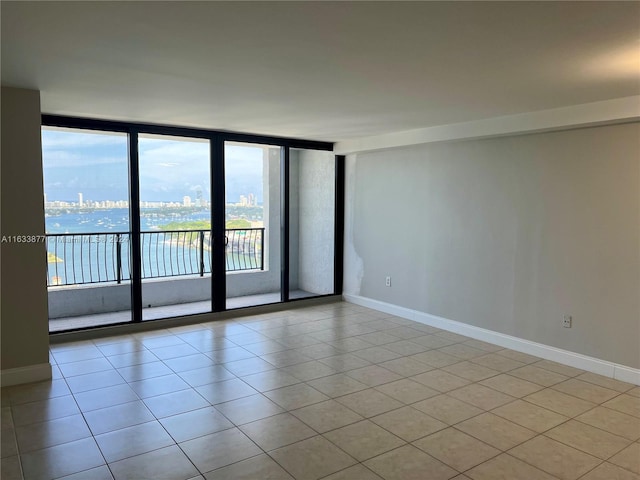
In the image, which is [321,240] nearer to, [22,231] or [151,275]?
[151,275]

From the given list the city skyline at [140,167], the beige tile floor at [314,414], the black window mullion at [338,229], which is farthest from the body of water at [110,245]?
the black window mullion at [338,229]

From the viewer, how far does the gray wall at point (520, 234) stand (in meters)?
3.76

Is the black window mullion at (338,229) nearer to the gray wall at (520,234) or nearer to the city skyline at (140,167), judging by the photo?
the gray wall at (520,234)

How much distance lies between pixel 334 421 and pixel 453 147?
333cm

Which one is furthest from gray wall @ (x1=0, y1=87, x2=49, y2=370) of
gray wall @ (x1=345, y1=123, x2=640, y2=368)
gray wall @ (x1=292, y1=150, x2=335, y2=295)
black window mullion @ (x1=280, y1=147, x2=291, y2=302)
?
gray wall @ (x1=345, y1=123, x2=640, y2=368)

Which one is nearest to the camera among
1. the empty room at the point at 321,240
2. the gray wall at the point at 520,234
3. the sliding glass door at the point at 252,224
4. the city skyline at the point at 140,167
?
the empty room at the point at 321,240

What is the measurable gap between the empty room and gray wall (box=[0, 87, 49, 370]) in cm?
2

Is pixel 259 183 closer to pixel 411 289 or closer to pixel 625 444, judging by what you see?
pixel 411 289

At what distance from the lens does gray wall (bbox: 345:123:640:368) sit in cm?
376

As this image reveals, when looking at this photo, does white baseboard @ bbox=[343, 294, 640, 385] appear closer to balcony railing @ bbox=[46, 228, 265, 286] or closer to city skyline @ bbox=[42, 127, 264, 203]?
balcony railing @ bbox=[46, 228, 265, 286]

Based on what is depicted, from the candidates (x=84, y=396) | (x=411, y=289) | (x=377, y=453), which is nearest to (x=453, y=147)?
(x=411, y=289)

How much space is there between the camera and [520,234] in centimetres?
444

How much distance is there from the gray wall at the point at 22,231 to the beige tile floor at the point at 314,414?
1.16 ft

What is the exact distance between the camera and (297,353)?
438 centimetres
